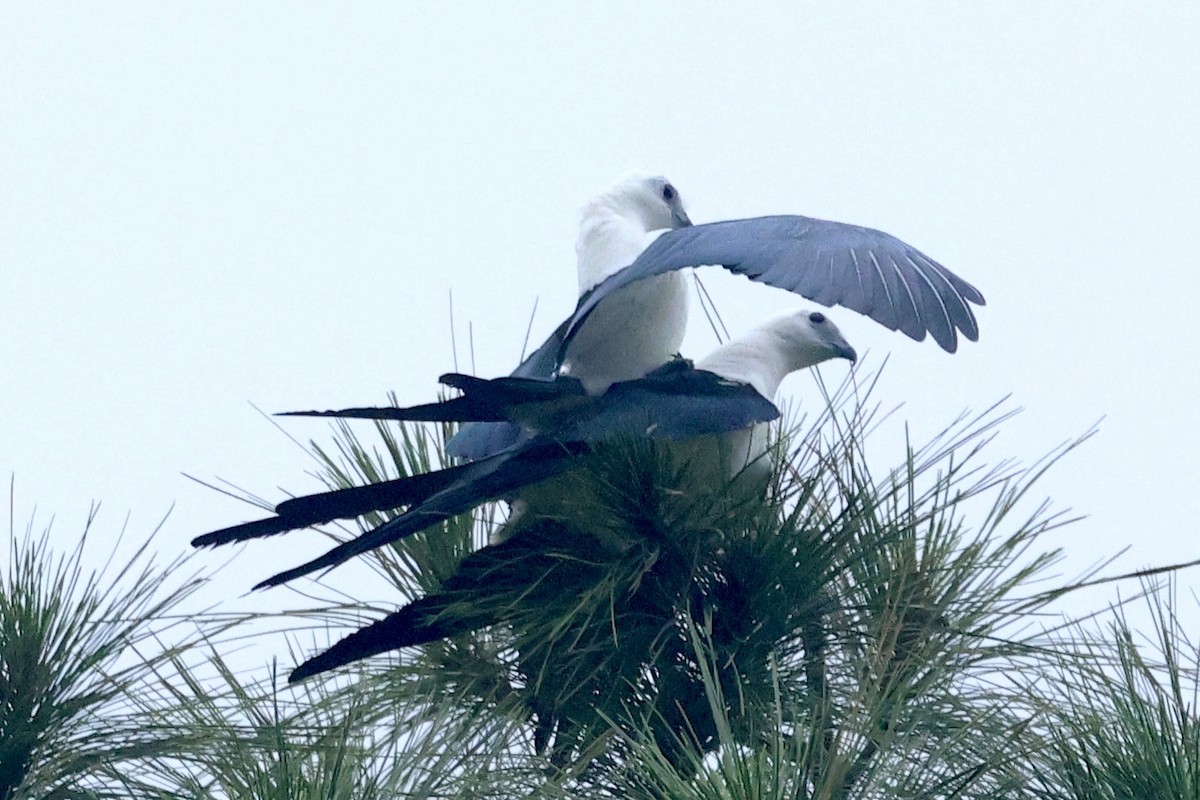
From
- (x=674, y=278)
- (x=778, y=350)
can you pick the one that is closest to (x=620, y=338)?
(x=674, y=278)

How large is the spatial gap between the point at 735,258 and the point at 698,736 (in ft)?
1.74

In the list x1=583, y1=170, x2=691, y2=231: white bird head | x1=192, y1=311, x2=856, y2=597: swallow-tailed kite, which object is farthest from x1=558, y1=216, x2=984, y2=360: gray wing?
x1=583, y1=170, x2=691, y2=231: white bird head

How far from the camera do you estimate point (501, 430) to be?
2.45 m

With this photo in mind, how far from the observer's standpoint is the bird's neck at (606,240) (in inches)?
102

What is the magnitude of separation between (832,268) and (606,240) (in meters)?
0.47

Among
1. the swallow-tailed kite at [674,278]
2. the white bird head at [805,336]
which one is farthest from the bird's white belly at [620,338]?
the white bird head at [805,336]

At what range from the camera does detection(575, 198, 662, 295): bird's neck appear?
2578 mm

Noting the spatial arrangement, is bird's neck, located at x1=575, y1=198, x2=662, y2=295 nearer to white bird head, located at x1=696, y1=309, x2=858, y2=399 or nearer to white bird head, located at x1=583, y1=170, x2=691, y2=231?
white bird head, located at x1=583, y1=170, x2=691, y2=231

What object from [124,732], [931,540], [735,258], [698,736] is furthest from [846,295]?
[124,732]

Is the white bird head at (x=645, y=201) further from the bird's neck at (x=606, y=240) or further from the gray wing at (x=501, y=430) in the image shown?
the gray wing at (x=501, y=430)

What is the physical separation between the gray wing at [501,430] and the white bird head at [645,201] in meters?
0.21

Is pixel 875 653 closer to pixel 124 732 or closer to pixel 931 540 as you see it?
pixel 931 540

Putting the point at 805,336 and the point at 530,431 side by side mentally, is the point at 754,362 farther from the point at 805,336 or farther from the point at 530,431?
the point at 530,431

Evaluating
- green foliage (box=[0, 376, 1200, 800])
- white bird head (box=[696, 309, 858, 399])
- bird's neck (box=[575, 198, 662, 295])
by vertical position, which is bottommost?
green foliage (box=[0, 376, 1200, 800])
